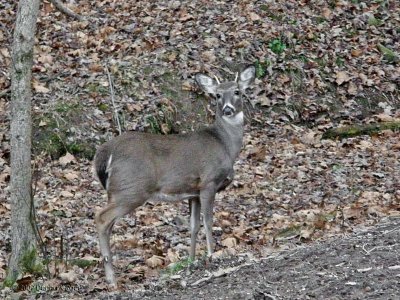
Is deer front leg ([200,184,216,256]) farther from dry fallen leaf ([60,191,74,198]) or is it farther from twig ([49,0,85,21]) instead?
twig ([49,0,85,21])

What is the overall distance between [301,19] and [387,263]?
1021 centimetres

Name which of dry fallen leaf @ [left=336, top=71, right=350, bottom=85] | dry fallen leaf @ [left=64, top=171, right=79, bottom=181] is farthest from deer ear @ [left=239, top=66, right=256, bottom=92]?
dry fallen leaf @ [left=336, top=71, right=350, bottom=85]

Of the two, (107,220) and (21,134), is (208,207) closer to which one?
(107,220)

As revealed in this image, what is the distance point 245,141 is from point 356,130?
1.63 metres

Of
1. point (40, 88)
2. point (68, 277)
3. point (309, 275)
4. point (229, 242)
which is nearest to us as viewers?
point (309, 275)

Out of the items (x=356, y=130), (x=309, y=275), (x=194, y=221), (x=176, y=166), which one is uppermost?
(x=309, y=275)

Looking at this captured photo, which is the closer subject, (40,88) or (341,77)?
(40,88)

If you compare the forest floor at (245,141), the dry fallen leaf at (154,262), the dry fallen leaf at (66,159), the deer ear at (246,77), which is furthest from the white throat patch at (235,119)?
the dry fallen leaf at (66,159)

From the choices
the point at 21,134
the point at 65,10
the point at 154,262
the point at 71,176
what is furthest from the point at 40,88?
the point at 154,262

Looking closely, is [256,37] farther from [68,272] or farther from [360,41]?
[68,272]

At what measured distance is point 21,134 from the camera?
7398 millimetres

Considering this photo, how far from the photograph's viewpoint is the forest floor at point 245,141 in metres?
6.04

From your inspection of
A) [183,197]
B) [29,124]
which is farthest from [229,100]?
[29,124]

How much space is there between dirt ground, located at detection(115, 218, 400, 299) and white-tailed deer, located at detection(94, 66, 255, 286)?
1.38 metres
